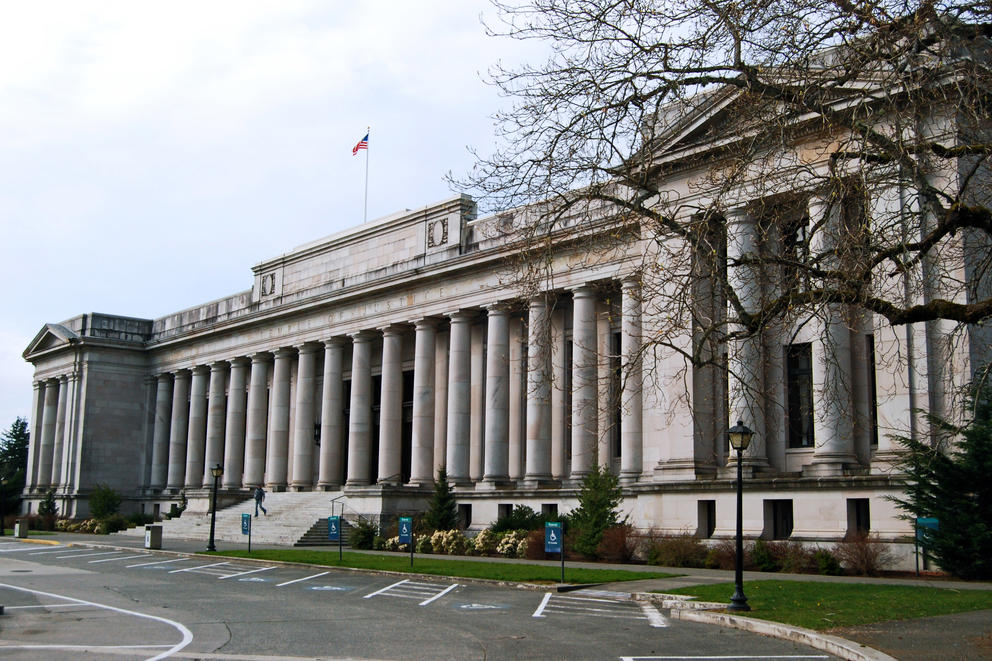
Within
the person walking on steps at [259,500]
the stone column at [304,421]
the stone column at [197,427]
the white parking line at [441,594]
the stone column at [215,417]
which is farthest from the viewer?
the stone column at [197,427]

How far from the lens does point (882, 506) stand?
1126 inches

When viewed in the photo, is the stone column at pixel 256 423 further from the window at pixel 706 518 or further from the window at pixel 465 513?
the window at pixel 706 518

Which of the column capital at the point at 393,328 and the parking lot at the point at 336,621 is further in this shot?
the column capital at the point at 393,328

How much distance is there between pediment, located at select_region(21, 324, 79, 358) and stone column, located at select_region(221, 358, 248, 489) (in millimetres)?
16225

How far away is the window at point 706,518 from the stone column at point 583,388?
5.91 meters

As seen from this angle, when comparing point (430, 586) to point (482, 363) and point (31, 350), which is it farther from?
point (31, 350)

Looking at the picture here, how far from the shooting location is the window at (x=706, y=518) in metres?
33.2

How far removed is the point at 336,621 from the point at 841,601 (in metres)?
9.42

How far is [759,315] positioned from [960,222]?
327cm

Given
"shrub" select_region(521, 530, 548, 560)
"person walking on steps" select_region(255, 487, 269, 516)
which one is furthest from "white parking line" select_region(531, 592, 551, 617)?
"person walking on steps" select_region(255, 487, 269, 516)

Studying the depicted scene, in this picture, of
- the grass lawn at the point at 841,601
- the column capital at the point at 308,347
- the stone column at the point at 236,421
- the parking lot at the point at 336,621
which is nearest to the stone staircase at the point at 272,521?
the stone column at the point at 236,421

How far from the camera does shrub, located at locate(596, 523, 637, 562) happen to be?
105 ft

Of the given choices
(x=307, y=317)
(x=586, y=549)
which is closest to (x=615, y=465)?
(x=586, y=549)

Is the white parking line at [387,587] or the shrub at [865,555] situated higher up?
the shrub at [865,555]
